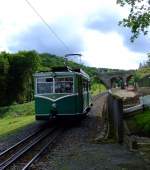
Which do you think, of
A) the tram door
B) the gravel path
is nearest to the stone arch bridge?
the tram door

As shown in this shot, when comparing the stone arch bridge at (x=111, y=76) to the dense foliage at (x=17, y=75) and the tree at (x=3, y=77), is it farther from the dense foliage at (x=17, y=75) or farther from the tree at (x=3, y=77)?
the tree at (x=3, y=77)

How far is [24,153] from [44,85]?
33.1ft

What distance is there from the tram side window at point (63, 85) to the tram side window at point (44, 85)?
0.31 metres

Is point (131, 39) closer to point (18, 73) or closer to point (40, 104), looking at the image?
point (40, 104)

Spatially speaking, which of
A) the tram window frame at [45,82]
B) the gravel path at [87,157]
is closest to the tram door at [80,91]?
the tram window frame at [45,82]

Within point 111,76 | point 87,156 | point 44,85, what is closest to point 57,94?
point 44,85

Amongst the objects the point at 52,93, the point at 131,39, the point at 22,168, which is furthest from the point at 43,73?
the point at 22,168

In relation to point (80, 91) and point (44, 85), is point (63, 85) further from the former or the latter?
point (80, 91)

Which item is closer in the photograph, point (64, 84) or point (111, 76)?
point (64, 84)

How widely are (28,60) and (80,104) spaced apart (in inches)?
2978

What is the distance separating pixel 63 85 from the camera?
26.8 meters

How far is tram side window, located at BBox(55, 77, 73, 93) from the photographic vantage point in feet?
87.5

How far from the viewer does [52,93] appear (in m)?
26.6

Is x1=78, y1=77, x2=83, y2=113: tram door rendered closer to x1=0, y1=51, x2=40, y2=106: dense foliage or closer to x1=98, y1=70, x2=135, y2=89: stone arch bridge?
x1=0, y1=51, x2=40, y2=106: dense foliage
